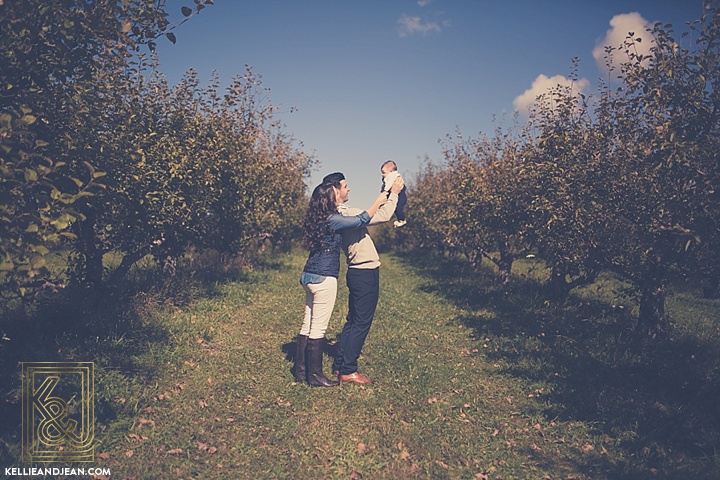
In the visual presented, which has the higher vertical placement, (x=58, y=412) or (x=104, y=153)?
(x=104, y=153)

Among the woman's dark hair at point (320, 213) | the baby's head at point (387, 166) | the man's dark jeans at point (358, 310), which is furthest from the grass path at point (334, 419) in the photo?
the baby's head at point (387, 166)

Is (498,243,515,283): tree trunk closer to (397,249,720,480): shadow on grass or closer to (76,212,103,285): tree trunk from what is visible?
(397,249,720,480): shadow on grass

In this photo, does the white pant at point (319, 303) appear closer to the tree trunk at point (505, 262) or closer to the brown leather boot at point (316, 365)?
the brown leather boot at point (316, 365)

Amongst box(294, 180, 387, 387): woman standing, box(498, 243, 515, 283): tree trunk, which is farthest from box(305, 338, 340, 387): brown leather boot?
box(498, 243, 515, 283): tree trunk

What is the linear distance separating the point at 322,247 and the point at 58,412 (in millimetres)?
4335

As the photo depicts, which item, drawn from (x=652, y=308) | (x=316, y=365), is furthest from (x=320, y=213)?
(x=652, y=308)

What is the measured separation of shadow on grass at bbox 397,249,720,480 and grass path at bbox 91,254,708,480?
0.95 ft

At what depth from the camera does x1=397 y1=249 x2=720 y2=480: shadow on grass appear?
6.43m

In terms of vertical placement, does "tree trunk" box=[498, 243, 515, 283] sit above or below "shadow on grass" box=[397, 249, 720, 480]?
above

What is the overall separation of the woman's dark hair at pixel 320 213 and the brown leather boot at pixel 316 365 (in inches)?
63.3

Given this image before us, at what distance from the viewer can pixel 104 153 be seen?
8.84m

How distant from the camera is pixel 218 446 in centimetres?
651

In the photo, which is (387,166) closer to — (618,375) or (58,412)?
(618,375)

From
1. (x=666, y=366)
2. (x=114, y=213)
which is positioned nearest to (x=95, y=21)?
(x=114, y=213)
